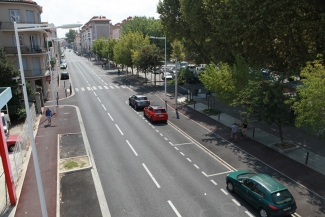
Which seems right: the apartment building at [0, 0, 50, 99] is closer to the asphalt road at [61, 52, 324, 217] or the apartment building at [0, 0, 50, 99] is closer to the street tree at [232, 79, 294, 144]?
the asphalt road at [61, 52, 324, 217]

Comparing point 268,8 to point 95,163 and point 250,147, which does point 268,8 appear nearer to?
point 250,147

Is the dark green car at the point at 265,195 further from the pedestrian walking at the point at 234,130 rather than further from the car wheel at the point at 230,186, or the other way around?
the pedestrian walking at the point at 234,130

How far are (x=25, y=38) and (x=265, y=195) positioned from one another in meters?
34.1

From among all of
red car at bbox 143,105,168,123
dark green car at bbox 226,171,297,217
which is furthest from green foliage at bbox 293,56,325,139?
red car at bbox 143,105,168,123

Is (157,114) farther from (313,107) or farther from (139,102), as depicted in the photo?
(313,107)

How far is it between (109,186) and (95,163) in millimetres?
3164

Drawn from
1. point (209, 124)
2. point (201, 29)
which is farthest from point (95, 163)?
point (201, 29)

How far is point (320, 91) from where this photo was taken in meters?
13.6

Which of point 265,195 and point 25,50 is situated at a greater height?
point 25,50

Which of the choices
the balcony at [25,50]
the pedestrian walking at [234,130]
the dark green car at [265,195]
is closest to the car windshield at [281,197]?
the dark green car at [265,195]

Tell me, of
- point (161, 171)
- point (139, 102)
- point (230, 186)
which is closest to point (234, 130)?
point (230, 186)

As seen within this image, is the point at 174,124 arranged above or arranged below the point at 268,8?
below

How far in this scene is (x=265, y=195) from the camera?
11.3 m

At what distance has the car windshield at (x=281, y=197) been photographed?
1103cm
